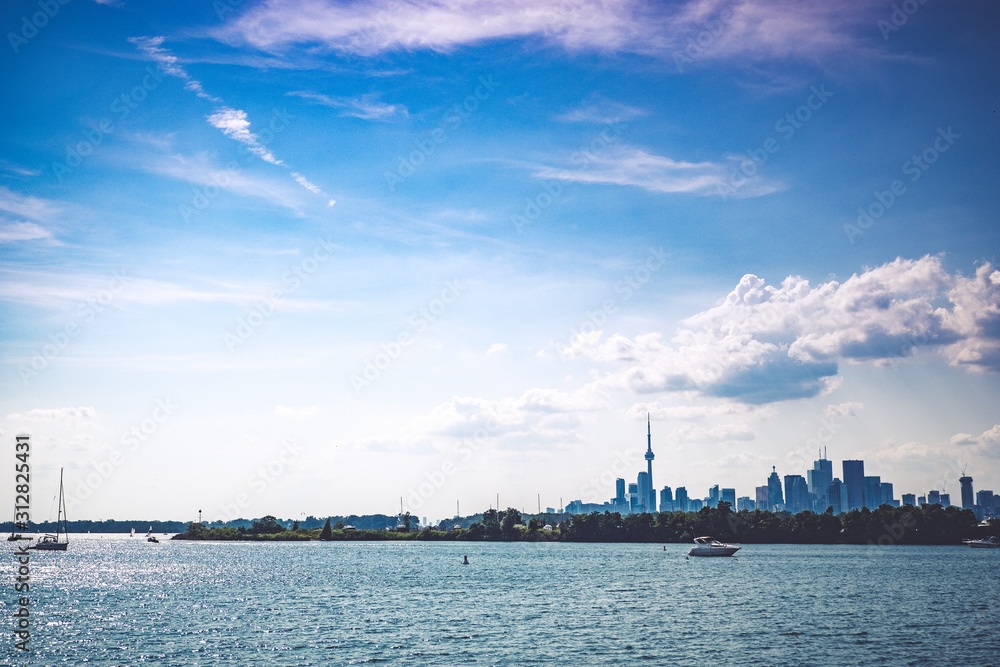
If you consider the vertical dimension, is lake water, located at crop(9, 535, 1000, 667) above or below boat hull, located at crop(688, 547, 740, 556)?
above

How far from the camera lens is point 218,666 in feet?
168

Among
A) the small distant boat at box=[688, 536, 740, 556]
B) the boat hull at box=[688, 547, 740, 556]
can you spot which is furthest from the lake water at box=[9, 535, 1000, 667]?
the small distant boat at box=[688, 536, 740, 556]

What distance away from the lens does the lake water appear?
55375 millimetres

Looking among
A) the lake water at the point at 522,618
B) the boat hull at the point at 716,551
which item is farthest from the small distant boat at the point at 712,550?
the lake water at the point at 522,618

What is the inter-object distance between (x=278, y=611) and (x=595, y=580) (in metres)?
53.3

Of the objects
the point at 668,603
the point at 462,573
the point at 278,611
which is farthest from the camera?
the point at 462,573

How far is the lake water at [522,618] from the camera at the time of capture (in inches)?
2180

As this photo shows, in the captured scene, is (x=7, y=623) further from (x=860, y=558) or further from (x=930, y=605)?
(x=860, y=558)

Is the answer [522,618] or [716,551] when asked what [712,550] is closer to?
[716,551]

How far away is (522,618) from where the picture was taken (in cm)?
7362

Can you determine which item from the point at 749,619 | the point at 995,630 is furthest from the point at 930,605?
the point at 749,619

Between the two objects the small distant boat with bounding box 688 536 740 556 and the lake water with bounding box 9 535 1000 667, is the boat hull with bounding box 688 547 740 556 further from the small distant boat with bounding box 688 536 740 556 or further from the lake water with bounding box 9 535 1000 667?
the lake water with bounding box 9 535 1000 667

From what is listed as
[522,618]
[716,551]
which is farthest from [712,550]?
[522,618]

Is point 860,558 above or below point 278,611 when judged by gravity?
below
